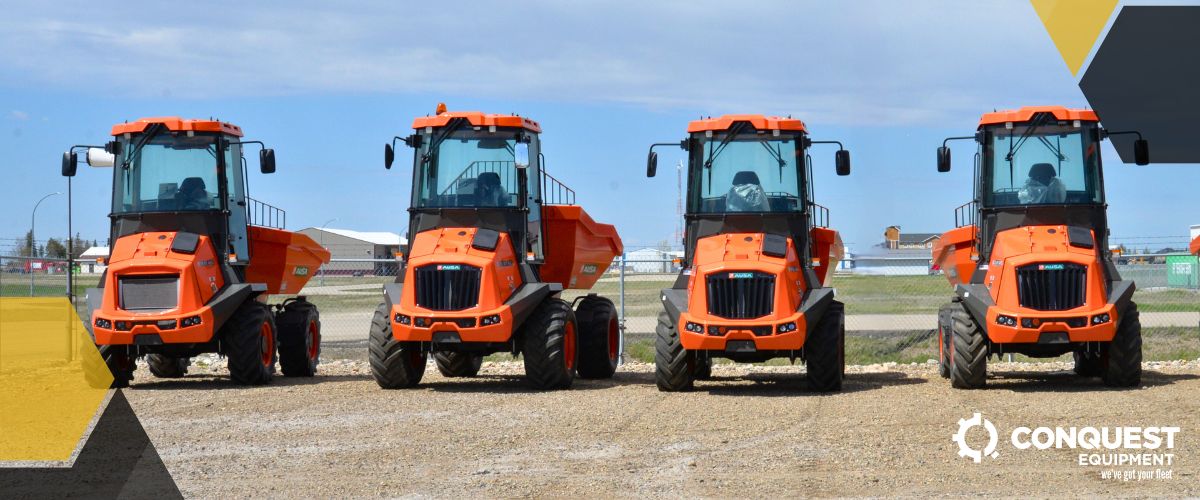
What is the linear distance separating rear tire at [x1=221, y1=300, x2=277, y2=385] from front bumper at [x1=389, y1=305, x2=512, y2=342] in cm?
253

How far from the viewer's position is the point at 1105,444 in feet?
36.9

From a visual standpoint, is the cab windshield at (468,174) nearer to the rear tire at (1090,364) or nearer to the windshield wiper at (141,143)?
the windshield wiper at (141,143)

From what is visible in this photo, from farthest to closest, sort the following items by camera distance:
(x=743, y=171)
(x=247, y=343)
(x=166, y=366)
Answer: (x=166, y=366), (x=247, y=343), (x=743, y=171)

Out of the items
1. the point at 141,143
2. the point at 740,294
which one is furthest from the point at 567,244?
the point at 141,143

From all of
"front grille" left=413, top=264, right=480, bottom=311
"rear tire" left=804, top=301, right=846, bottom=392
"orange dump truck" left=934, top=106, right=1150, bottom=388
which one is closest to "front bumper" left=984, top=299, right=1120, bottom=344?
"orange dump truck" left=934, top=106, right=1150, bottom=388

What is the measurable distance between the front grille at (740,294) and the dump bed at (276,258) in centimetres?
646

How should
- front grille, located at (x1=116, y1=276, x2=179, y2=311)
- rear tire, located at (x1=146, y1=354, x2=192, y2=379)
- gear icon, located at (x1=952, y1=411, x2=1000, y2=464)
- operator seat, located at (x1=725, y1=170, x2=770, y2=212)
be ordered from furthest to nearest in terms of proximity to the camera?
1. rear tire, located at (x1=146, y1=354, x2=192, y2=379)
2. front grille, located at (x1=116, y1=276, x2=179, y2=311)
3. operator seat, located at (x1=725, y1=170, x2=770, y2=212)
4. gear icon, located at (x1=952, y1=411, x2=1000, y2=464)

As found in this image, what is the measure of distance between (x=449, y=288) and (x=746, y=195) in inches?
143

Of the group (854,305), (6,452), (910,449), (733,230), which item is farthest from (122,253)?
(854,305)

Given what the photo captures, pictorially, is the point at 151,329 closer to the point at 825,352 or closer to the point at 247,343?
the point at 247,343

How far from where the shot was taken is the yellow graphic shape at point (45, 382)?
12.2m

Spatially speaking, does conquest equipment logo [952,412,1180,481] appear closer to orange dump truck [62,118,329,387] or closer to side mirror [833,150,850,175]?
side mirror [833,150,850,175]

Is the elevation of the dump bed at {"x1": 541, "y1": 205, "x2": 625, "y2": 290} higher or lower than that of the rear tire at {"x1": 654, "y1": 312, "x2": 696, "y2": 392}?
higher

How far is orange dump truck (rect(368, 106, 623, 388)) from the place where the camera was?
51.9 feet
